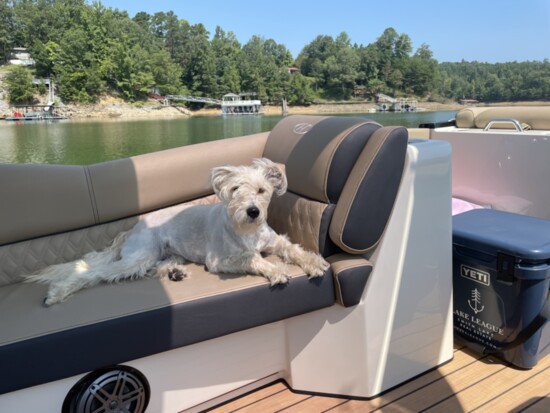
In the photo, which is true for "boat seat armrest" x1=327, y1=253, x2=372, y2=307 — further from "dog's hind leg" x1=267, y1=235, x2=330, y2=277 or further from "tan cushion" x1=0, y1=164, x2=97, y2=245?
"tan cushion" x1=0, y1=164, x2=97, y2=245

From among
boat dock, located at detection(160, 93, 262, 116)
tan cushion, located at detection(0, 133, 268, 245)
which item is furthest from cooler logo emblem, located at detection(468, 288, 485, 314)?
boat dock, located at detection(160, 93, 262, 116)

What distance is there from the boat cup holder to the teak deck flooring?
1.45 feet

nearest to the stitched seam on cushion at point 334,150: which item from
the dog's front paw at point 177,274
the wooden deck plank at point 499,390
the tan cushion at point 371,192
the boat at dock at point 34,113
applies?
the tan cushion at point 371,192

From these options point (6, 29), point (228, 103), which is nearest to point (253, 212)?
point (228, 103)

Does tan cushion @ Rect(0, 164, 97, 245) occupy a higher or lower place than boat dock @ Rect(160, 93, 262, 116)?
lower

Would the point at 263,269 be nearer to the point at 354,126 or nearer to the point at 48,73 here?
the point at 354,126

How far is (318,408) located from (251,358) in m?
0.43

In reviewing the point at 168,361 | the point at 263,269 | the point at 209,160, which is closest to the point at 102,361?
the point at 168,361

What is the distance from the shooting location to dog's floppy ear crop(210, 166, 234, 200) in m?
2.18

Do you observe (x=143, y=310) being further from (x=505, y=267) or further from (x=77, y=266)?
(x=505, y=267)

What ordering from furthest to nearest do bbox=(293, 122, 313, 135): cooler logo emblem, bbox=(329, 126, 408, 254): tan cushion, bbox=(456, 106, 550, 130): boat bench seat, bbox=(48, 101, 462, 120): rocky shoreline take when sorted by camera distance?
bbox=(48, 101, 462, 120): rocky shoreline < bbox=(456, 106, 550, 130): boat bench seat < bbox=(293, 122, 313, 135): cooler logo emblem < bbox=(329, 126, 408, 254): tan cushion

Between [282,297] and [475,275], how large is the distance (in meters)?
1.21

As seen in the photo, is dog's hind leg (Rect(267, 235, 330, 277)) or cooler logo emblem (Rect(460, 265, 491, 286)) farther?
cooler logo emblem (Rect(460, 265, 491, 286))

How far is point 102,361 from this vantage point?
1.60 metres
